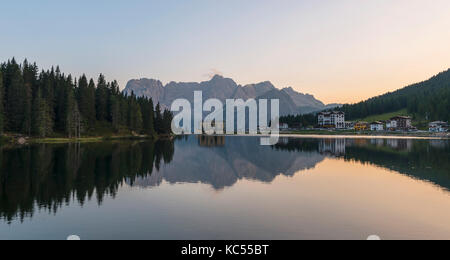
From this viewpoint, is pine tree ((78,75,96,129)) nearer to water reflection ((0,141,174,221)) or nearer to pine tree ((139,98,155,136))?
pine tree ((139,98,155,136))

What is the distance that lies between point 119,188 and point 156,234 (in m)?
17.2

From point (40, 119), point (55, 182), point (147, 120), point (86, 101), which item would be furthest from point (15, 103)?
point (55, 182)

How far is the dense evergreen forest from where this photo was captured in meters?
116

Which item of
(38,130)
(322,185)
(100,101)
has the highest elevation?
(100,101)

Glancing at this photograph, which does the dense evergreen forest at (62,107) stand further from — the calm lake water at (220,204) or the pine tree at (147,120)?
the calm lake water at (220,204)

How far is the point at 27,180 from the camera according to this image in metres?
37.0

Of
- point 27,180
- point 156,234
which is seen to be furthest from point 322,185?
point 27,180

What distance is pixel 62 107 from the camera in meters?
136

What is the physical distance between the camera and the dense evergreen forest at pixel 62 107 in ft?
379

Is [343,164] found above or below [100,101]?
below

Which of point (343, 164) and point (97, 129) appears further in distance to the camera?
point (97, 129)

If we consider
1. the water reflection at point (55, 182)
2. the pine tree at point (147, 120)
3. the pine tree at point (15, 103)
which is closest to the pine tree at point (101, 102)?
the pine tree at point (147, 120)

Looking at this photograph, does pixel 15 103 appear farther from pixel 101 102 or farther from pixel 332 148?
pixel 332 148
